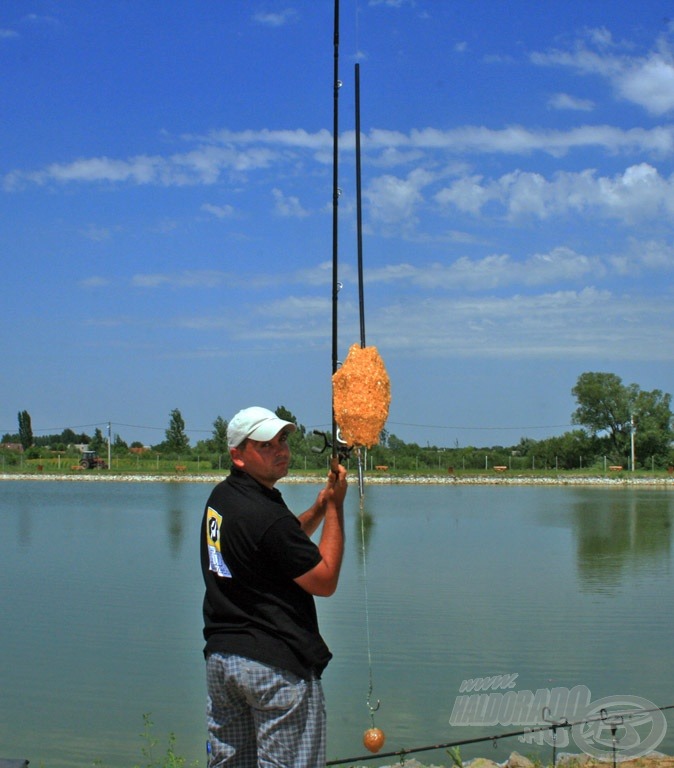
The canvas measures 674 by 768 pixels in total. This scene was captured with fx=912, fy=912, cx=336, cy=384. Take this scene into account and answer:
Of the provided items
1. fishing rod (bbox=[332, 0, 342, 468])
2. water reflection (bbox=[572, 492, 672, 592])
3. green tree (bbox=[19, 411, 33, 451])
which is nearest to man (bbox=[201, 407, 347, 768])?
fishing rod (bbox=[332, 0, 342, 468])

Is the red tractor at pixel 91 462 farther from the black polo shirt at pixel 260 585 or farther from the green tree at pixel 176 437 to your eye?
the black polo shirt at pixel 260 585

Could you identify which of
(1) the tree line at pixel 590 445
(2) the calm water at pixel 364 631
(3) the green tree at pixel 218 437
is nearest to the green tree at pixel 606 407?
(1) the tree line at pixel 590 445

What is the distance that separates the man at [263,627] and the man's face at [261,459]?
5 centimetres

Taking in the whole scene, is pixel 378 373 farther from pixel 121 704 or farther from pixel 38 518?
pixel 38 518

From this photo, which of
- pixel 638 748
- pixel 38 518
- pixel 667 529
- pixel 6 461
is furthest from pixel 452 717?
pixel 6 461

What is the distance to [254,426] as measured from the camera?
3059 millimetres

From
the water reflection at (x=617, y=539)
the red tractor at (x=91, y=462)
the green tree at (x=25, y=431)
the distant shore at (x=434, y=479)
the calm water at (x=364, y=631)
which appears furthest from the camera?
the green tree at (x=25, y=431)

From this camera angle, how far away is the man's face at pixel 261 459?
10.0ft

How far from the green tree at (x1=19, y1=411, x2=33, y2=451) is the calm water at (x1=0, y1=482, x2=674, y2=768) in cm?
6735

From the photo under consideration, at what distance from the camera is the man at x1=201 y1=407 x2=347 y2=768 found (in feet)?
9.30

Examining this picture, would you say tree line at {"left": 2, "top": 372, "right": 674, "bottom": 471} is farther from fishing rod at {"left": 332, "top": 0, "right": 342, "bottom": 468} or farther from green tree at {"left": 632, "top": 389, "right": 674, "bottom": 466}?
fishing rod at {"left": 332, "top": 0, "right": 342, "bottom": 468}

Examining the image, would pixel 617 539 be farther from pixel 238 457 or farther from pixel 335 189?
pixel 238 457

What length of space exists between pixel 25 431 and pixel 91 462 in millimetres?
22066

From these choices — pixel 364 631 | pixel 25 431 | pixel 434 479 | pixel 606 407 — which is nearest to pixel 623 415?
pixel 606 407
